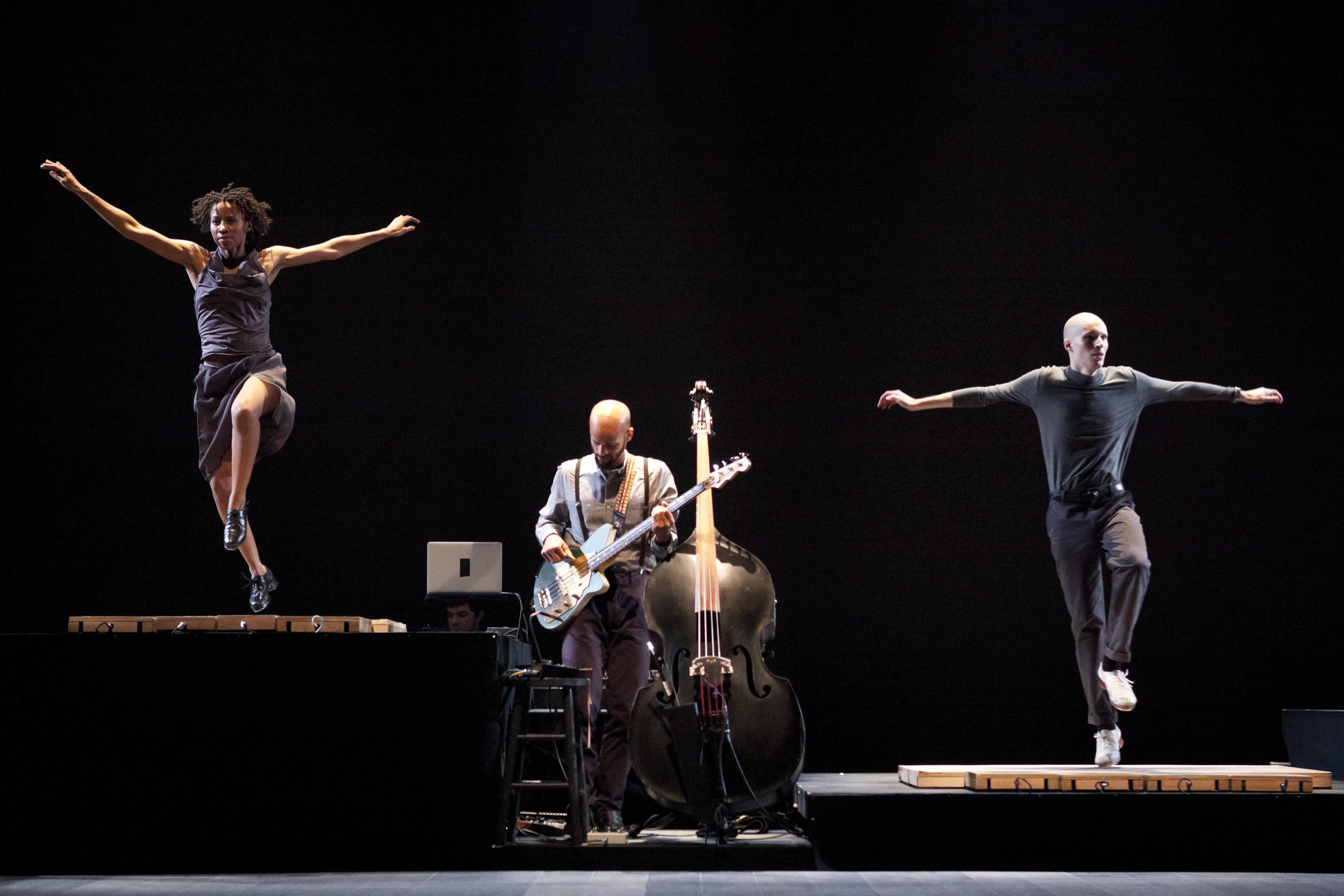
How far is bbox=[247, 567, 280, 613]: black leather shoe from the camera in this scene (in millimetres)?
4617

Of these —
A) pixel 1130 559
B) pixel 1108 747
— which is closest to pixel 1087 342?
pixel 1130 559

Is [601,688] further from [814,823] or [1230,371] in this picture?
[1230,371]

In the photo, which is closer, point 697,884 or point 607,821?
point 697,884

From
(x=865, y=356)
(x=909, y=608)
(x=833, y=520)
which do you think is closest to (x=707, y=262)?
(x=865, y=356)

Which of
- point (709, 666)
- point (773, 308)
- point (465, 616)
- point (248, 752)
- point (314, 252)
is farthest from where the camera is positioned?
point (773, 308)

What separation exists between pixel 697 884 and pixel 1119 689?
1.86 meters

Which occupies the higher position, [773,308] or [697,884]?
[773,308]

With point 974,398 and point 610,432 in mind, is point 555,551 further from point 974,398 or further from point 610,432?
point 974,398

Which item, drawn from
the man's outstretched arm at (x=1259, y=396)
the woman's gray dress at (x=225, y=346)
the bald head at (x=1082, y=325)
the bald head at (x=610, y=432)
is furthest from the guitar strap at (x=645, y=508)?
the man's outstretched arm at (x=1259, y=396)

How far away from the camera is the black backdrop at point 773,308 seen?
18.9 feet

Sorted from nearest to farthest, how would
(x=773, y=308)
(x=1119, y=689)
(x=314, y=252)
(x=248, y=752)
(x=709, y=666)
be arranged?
(x=248, y=752) < (x=709, y=666) < (x=1119, y=689) < (x=314, y=252) < (x=773, y=308)

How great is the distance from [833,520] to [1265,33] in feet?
11.4

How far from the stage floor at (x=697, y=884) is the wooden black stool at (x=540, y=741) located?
189mm

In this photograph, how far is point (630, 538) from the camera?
4.68 metres
